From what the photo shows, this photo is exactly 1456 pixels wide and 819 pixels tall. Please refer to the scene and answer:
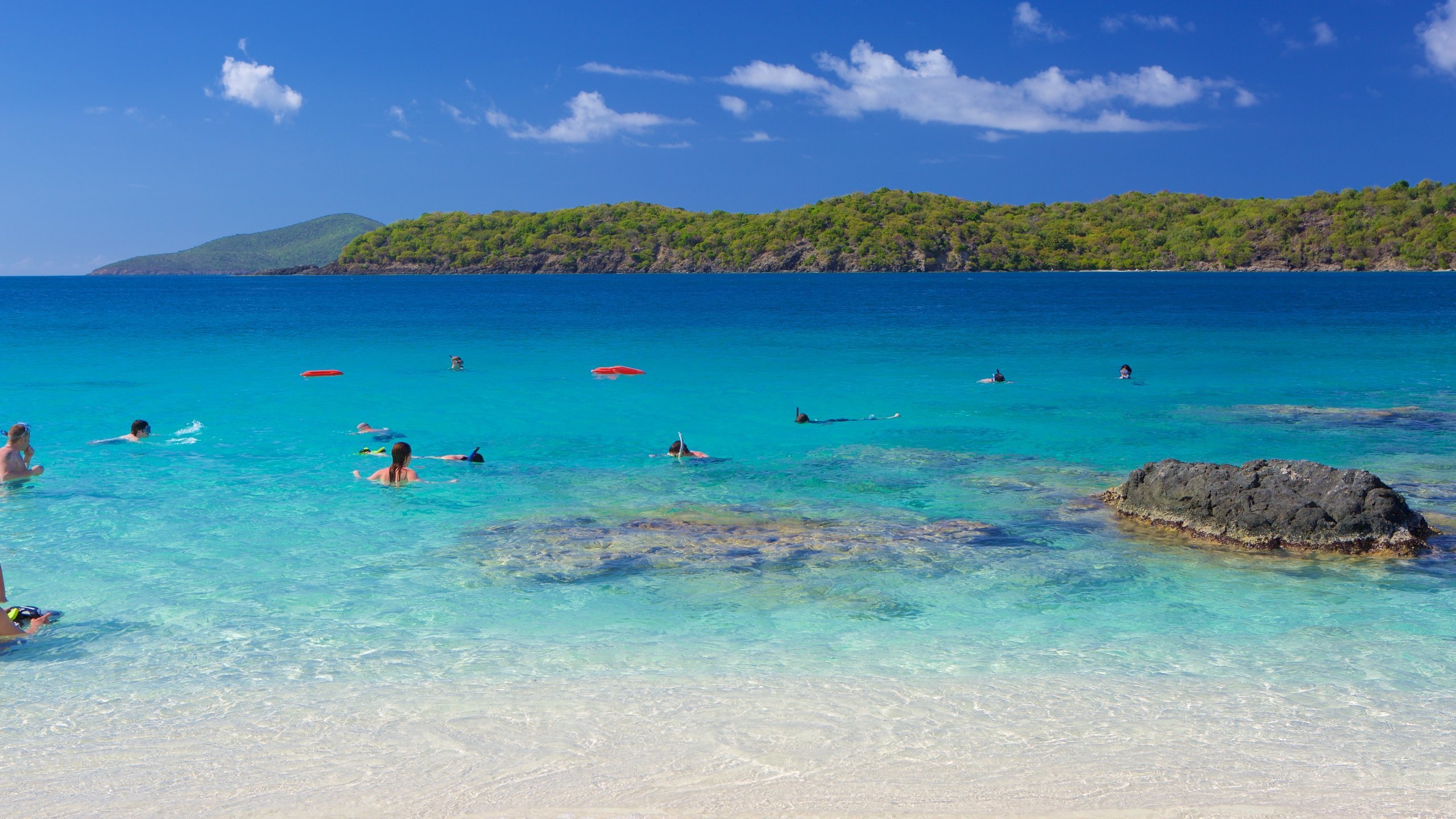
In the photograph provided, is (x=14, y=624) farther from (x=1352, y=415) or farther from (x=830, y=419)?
(x=1352, y=415)

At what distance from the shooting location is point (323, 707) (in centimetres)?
755

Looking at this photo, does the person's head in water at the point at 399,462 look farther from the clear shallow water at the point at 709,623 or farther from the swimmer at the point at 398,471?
the clear shallow water at the point at 709,623

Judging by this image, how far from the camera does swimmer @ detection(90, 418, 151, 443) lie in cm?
2008

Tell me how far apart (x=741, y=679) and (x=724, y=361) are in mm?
32568

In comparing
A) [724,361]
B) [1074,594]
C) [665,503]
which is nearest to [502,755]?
[1074,594]

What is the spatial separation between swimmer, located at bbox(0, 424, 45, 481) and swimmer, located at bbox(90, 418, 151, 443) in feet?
12.0

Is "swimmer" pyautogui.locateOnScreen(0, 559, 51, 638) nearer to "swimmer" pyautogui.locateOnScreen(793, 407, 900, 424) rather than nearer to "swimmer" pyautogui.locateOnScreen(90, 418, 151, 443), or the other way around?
"swimmer" pyautogui.locateOnScreen(90, 418, 151, 443)

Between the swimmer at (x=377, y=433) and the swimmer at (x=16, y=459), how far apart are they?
6.03m

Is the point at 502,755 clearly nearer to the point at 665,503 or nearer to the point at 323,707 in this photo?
the point at 323,707

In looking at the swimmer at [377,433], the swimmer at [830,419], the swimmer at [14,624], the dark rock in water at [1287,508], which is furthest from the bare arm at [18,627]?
the swimmer at [830,419]

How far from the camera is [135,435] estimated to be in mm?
20109

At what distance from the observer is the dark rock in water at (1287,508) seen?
11.6 metres

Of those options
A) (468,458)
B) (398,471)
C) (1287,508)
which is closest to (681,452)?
(468,458)

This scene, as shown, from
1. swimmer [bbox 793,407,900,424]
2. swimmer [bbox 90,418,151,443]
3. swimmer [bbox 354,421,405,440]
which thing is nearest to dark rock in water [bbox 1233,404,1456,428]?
swimmer [bbox 793,407,900,424]
